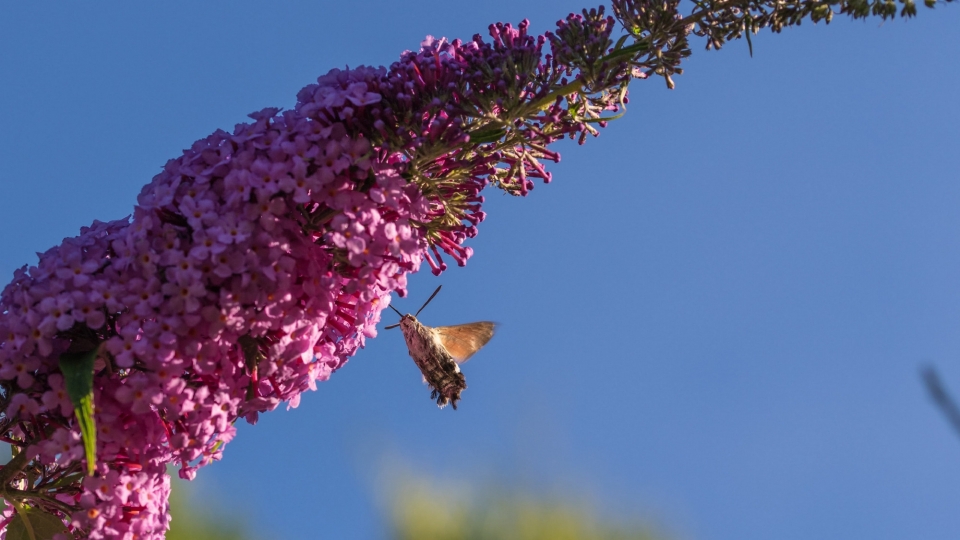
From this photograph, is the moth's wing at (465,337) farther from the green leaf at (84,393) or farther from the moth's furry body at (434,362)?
the green leaf at (84,393)

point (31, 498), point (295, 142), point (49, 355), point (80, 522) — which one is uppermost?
Result: point (295, 142)

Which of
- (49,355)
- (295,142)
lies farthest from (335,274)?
(49,355)

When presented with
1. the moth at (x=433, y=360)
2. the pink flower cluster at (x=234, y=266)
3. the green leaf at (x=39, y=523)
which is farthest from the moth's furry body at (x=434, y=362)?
the green leaf at (x=39, y=523)

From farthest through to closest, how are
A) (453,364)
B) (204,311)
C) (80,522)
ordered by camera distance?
(453,364), (80,522), (204,311)

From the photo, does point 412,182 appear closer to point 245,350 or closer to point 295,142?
point 295,142

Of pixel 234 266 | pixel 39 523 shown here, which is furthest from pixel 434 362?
pixel 39 523

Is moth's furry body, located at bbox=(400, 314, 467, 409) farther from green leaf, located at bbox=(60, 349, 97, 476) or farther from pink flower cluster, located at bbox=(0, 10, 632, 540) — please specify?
green leaf, located at bbox=(60, 349, 97, 476)
